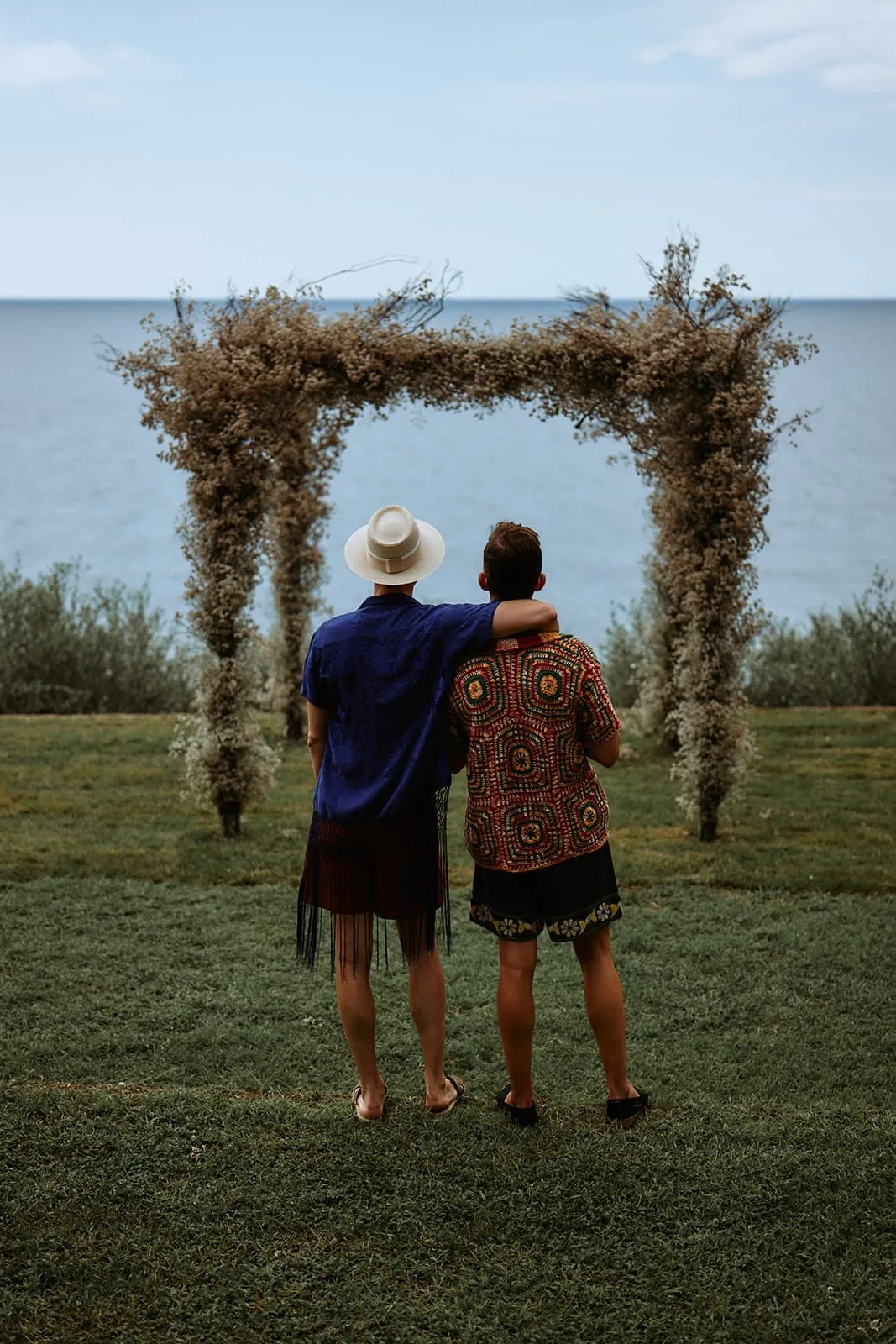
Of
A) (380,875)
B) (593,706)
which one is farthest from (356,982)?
(593,706)

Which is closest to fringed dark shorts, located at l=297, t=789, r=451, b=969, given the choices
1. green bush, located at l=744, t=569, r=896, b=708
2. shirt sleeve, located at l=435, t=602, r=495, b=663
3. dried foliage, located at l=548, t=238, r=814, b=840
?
shirt sleeve, located at l=435, t=602, r=495, b=663

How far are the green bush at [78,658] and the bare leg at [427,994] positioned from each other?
9.16m

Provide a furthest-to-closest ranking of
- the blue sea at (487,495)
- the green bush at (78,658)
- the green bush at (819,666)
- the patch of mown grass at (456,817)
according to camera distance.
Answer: the blue sea at (487,495), the green bush at (819,666), the green bush at (78,658), the patch of mown grass at (456,817)

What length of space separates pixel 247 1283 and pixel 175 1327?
0.20m

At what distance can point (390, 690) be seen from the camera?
344 cm

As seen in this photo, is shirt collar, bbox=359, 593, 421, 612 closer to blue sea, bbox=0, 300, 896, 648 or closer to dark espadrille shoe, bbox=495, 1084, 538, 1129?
dark espadrille shoe, bbox=495, 1084, 538, 1129

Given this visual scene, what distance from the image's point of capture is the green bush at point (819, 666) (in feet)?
42.0

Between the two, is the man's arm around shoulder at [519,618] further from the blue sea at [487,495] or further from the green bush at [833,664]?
the green bush at [833,664]

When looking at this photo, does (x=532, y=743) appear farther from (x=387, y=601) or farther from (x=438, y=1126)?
(x=438, y=1126)

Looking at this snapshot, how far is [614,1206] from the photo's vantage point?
10.8 ft

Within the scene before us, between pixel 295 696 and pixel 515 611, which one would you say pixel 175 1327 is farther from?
pixel 295 696

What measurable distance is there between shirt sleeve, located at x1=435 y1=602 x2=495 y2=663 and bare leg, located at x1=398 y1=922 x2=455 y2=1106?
2.60ft

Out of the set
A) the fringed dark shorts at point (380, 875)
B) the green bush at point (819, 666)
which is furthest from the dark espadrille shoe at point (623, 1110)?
the green bush at point (819, 666)

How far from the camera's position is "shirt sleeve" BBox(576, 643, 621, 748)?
3.43 meters
